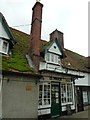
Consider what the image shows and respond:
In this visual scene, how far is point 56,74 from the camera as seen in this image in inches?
518

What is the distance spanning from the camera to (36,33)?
14.4 meters

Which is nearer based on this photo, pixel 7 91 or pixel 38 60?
pixel 7 91

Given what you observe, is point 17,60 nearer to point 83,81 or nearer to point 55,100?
point 55,100

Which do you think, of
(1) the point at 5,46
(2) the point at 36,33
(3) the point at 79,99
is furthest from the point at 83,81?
(1) the point at 5,46

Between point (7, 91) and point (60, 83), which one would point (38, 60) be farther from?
point (7, 91)

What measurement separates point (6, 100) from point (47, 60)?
246 inches

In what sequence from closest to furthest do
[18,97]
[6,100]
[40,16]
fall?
[6,100] < [18,97] < [40,16]

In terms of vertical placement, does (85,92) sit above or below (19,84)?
below

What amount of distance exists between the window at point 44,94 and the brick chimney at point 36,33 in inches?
68.1

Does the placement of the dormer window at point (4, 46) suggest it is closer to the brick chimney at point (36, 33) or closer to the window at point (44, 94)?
the brick chimney at point (36, 33)

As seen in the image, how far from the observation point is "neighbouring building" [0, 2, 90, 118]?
9992 mm

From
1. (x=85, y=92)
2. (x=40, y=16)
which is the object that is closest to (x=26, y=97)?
(x=40, y=16)

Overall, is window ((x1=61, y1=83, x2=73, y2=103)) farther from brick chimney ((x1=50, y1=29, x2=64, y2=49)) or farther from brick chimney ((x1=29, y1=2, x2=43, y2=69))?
brick chimney ((x1=50, y1=29, x2=64, y2=49))

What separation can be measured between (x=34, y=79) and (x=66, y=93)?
14.3 ft
